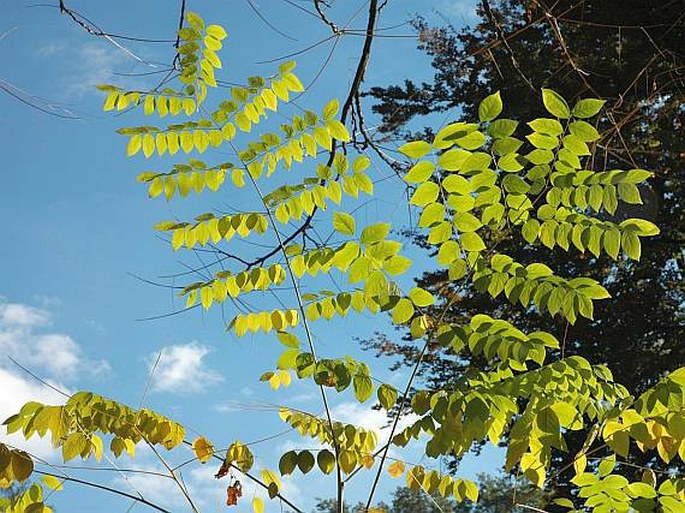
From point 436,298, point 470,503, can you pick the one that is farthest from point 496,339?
point 470,503

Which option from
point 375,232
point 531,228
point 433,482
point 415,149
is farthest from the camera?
point 433,482

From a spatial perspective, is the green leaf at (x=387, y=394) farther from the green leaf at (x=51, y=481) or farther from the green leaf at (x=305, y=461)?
the green leaf at (x=51, y=481)

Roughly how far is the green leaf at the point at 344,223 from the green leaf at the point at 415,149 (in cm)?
22

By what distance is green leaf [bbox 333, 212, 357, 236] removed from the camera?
2096mm

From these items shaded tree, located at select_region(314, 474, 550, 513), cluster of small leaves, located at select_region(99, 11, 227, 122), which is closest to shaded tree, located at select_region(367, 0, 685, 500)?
shaded tree, located at select_region(314, 474, 550, 513)

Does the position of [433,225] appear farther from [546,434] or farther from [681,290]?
[681,290]

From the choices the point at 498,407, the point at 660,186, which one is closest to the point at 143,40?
the point at 498,407

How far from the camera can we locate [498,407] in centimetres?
218

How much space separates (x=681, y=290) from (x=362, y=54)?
28.4 feet

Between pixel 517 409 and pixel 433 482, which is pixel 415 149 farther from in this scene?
pixel 433 482

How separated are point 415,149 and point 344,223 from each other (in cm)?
27

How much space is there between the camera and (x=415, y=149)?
1983 mm

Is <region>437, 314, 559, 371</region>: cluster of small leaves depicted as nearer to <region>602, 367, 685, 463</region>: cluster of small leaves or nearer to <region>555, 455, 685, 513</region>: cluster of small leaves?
<region>602, 367, 685, 463</region>: cluster of small leaves

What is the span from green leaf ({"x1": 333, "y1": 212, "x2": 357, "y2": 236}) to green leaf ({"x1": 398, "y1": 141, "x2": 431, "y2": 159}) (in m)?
0.22
